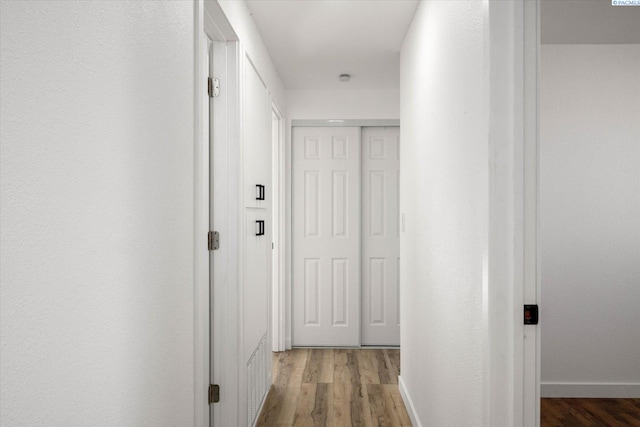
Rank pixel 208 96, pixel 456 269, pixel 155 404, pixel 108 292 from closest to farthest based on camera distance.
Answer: pixel 108 292
pixel 155 404
pixel 456 269
pixel 208 96

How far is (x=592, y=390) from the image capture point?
3148 millimetres

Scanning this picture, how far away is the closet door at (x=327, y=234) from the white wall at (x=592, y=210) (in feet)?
6.12

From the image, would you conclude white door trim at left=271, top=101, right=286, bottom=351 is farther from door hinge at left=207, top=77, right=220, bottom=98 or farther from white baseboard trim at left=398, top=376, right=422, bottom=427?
door hinge at left=207, top=77, right=220, bottom=98

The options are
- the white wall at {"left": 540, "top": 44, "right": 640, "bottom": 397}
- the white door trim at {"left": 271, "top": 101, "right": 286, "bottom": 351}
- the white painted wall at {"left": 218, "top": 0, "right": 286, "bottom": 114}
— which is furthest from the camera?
the white door trim at {"left": 271, "top": 101, "right": 286, "bottom": 351}

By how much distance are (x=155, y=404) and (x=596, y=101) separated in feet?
10.6

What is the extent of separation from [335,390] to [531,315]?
234 cm

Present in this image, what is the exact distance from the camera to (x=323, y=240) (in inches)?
179

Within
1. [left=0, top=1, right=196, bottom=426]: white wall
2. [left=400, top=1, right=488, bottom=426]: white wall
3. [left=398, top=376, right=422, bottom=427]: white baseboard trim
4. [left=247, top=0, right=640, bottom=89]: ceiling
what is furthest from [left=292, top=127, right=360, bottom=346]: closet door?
[left=0, top=1, right=196, bottom=426]: white wall

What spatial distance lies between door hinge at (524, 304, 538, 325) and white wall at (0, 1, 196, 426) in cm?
→ 105

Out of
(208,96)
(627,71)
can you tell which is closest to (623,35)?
(627,71)

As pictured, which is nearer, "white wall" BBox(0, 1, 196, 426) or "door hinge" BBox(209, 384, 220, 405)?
"white wall" BBox(0, 1, 196, 426)

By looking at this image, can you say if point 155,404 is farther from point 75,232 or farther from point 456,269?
point 456,269

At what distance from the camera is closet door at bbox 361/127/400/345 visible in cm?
455

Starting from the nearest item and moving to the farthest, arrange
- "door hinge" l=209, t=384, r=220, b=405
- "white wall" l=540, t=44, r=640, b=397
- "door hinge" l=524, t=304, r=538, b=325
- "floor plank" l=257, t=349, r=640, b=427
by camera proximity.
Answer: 1. "door hinge" l=524, t=304, r=538, b=325
2. "door hinge" l=209, t=384, r=220, b=405
3. "floor plank" l=257, t=349, r=640, b=427
4. "white wall" l=540, t=44, r=640, b=397
